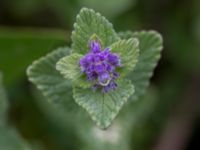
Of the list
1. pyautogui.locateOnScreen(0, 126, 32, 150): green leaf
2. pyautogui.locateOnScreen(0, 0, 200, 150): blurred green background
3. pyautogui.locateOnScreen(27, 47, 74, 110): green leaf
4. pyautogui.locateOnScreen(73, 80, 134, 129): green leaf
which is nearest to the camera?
pyautogui.locateOnScreen(73, 80, 134, 129): green leaf

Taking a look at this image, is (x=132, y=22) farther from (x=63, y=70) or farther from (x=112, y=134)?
(x=63, y=70)

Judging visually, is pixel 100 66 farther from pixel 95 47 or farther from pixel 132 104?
pixel 132 104

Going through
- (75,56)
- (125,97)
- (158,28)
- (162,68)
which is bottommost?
(125,97)

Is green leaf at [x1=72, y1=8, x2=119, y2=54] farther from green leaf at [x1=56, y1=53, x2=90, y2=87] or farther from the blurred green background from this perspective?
the blurred green background

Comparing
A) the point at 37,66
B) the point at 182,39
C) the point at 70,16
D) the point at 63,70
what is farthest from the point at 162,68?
the point at 63,70

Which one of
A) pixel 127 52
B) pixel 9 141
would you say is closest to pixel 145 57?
pixel 127 52

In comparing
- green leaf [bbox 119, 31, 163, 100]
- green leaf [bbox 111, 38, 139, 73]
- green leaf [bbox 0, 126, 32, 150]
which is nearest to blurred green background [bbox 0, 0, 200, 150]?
green leaf [bbox 0, 126, 32, 150]
